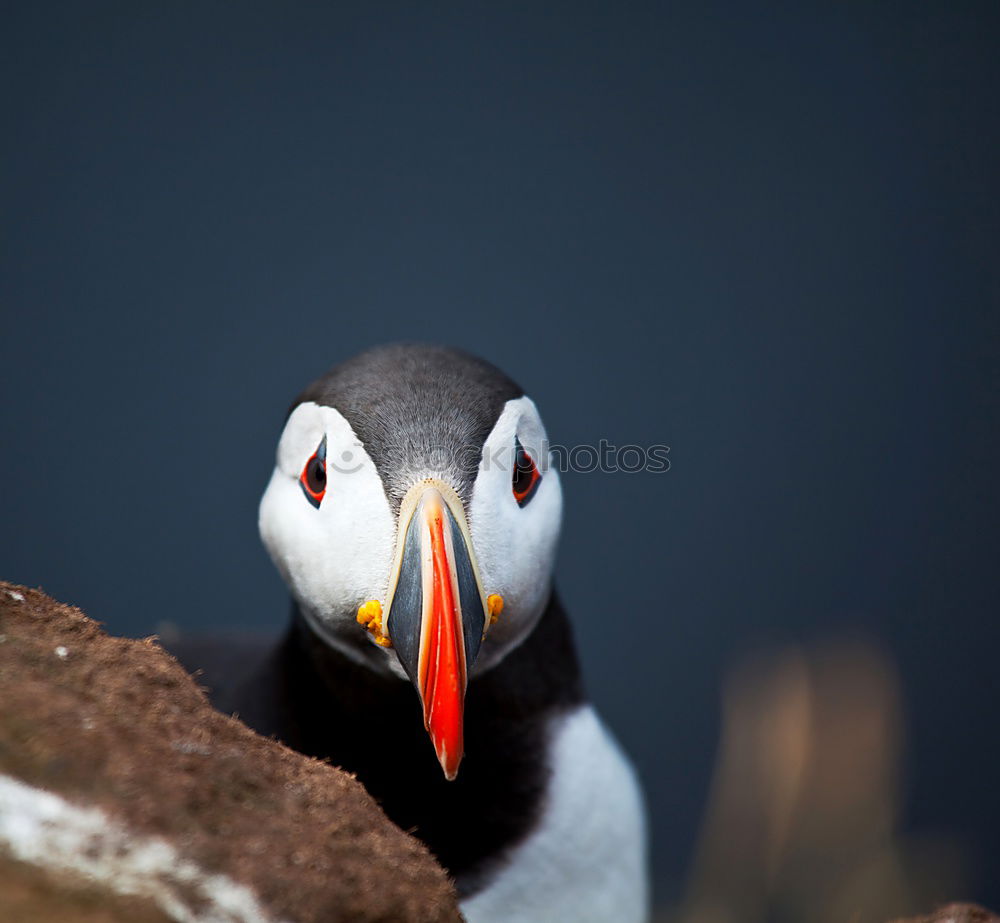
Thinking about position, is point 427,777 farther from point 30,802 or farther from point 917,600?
point 917,600

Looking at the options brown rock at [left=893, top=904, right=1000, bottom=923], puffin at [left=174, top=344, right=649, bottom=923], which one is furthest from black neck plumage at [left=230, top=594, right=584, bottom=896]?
brown rock at [left=893, top=904, right=1000, bottom=923]

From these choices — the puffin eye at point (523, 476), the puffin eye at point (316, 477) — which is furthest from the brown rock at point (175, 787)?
the puffin eye at point (523, 476)

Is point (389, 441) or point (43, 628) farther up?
point (389, 441)

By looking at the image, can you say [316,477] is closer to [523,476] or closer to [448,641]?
[523,476]

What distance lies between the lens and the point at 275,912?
87cm

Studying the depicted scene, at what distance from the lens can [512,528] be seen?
1.47 metres

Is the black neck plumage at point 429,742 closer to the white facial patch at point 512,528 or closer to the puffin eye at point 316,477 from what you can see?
the white facial patch at point 512,528

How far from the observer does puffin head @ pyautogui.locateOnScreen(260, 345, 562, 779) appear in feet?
4.11

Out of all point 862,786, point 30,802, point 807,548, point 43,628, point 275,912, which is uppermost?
point 43,628

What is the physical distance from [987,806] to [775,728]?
1.75m

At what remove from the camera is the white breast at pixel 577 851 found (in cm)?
175

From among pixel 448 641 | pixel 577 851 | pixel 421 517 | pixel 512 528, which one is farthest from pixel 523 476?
pixel 577 851

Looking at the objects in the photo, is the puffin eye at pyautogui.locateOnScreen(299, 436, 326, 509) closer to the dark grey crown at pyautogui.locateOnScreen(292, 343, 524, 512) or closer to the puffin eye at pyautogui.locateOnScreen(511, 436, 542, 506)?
the dark grey crown at pyautogui.locateOnScreen(292, 343, 524, 512)

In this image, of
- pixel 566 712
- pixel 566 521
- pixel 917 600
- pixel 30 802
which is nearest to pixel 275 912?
pixel 30 802
